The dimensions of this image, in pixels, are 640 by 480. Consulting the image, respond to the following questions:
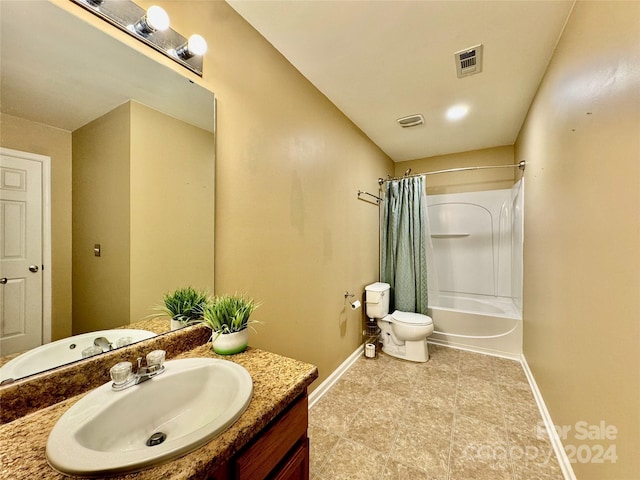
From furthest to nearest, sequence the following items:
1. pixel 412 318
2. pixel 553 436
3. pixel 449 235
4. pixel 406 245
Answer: pixel 449 235 < pixel 406 245 < pixel 412 318 < pixel 553 436

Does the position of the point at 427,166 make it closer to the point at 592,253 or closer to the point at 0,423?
the point at 592,253

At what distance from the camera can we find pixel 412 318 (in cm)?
272

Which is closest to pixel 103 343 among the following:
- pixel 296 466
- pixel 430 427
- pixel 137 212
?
pixel 137 212

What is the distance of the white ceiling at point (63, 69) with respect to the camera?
28.0 inches

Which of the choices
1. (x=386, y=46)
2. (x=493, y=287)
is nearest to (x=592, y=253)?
(x=386, y=46)

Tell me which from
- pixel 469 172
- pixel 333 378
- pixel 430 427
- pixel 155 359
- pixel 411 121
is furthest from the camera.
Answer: pixel 469 172

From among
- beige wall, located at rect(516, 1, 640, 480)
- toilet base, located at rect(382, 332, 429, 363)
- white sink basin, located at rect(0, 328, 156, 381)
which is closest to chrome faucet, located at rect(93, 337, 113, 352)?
white sink basin, located at rect(0, 328, 156, 381)

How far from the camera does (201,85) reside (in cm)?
121

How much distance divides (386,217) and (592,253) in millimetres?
2206

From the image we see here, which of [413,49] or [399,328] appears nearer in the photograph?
[413,49]

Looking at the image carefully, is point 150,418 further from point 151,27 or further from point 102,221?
point 151,27

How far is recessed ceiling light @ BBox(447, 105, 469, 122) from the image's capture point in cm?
230

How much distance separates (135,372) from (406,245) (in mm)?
2805

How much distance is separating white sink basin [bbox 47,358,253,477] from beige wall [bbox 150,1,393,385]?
0.51 metres
